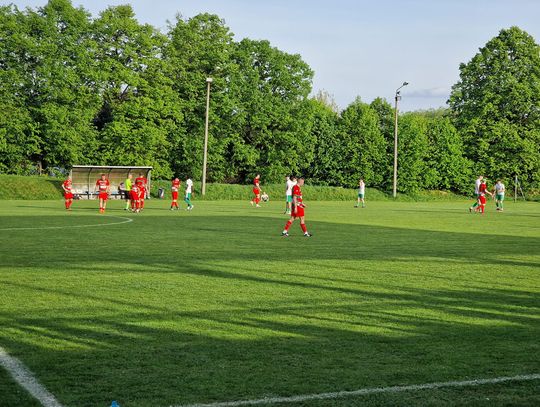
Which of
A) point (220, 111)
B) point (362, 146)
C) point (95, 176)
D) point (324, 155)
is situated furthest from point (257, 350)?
point (362, 146)

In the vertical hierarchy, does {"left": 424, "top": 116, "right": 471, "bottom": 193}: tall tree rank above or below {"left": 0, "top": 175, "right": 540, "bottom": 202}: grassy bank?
above

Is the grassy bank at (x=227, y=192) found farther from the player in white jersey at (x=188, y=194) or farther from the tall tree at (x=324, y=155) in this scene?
the player in white jersey at (x=188, y=194)

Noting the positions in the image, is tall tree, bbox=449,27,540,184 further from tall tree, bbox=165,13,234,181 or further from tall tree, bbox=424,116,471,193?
tall tree, bbox=165,13,234,181

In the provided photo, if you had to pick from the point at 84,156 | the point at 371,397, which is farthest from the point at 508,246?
the point at 84,156

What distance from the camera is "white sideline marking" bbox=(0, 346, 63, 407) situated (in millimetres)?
5262

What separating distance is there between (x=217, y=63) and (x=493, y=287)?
5567 centimetres

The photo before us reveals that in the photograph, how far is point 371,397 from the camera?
543cm

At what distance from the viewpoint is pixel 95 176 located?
5322cm

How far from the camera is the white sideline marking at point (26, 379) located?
526 cm

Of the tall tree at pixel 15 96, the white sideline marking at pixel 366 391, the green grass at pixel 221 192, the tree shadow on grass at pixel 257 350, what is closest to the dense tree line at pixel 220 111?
the tall tree at pixel 15 96

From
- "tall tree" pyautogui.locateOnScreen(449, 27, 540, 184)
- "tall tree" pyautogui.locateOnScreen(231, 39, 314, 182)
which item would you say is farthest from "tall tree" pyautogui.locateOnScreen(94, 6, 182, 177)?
"tall tree" pyautogui.locateOnScreen(449, 27, 540, 184)

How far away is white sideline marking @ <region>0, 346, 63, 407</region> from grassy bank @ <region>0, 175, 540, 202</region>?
45510 millimetres

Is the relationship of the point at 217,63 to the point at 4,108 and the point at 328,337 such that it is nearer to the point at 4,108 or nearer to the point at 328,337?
the point at 4,108

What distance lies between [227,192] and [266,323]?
50.8 m
